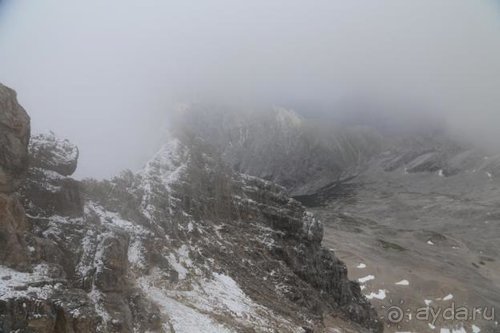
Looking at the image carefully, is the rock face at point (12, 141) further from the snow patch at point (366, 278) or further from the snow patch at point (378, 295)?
the snow patch at point (366, 278)

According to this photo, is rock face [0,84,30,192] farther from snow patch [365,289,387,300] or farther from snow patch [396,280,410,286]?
snow patch [396,280,410,286]

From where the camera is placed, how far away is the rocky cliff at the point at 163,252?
22.1 metres

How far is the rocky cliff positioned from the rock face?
0.20 ft

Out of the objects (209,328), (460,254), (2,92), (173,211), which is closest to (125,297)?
(209,328)

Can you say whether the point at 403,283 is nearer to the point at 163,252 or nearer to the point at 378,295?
the point at 378,295

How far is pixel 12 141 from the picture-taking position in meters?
24.3

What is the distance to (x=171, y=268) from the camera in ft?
118

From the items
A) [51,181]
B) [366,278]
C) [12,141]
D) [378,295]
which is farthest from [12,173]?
[366,278]

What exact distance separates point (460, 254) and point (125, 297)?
175252 mm

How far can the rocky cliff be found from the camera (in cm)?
2209

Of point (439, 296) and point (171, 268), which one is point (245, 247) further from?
point (439, 296)

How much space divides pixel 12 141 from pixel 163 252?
15.6m

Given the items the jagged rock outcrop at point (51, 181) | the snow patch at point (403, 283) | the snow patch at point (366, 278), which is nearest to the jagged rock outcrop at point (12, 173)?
the jagged rock outcrop at point (51, 181)

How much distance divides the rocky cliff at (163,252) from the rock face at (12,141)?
62 millimetres
